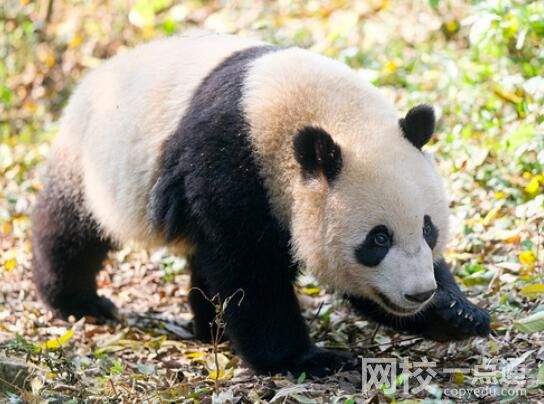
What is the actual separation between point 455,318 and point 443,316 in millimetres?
77

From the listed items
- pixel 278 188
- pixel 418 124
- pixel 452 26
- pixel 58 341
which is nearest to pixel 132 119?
pixel 278 188

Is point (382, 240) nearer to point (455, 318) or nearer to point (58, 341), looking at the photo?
point (455, 318)

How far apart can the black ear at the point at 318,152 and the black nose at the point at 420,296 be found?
0.85 m

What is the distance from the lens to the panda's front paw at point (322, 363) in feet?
18.2

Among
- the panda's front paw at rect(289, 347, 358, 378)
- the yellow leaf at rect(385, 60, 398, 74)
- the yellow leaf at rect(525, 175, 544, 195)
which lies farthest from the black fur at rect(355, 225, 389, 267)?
the yellow leaf at rect(385, 60, 398, 74)

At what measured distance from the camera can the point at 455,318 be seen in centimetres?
557

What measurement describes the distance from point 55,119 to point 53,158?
197 inches

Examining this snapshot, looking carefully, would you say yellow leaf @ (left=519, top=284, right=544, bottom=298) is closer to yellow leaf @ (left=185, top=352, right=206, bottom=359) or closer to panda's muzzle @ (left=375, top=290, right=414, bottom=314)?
panda's muzzle @ (left=375, top=290, right=414, bottom=314)

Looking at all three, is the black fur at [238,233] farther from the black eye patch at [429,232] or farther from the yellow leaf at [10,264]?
the yellow leaf at [10,264]

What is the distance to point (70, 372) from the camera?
5203mm

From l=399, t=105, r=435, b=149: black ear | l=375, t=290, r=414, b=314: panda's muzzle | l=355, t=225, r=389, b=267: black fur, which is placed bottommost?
l=375, t=290, r=414, b=314: panda's muzzle

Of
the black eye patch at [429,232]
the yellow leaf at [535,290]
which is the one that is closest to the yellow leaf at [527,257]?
the yellow leaf at [535,290]

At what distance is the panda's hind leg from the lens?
23.4ft

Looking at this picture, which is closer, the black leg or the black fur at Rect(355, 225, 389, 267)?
the black fur at Rect(355, 225, 389, 267)
